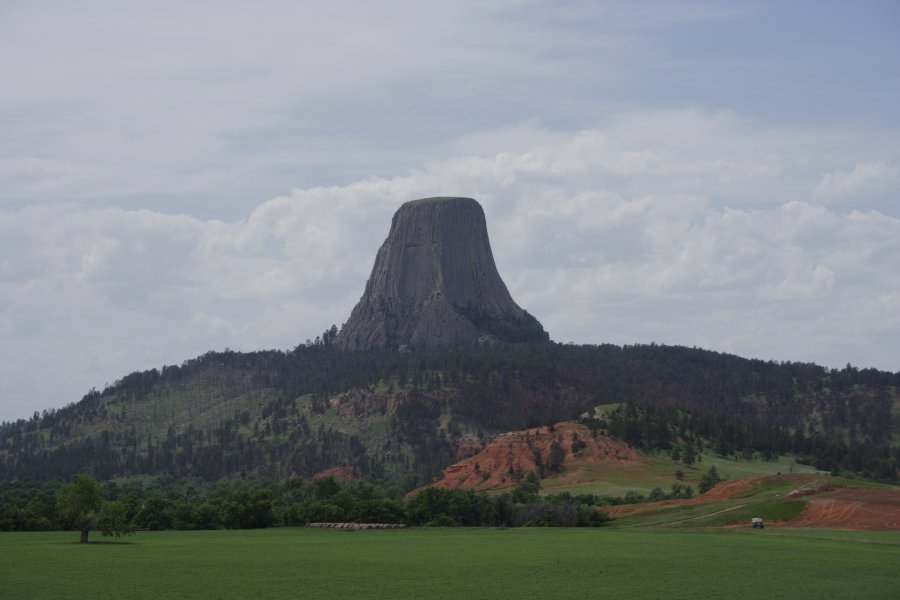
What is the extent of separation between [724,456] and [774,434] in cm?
1444

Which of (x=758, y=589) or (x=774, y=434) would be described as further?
(x=774, y=434)

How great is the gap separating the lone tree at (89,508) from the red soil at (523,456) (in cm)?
7140

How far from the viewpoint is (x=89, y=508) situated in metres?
94.8

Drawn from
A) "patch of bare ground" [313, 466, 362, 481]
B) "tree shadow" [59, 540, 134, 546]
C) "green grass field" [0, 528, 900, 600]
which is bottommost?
"green grass field" [0, 528, 900, 600]

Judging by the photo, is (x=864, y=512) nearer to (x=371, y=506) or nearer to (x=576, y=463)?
(x=371, y=506)

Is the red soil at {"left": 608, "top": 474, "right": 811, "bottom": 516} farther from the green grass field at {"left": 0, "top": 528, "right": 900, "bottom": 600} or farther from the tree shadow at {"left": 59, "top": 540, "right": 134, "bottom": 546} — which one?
the tree shadow at {"left": 59, "top": 540, "right": 134, "bottom": 546}

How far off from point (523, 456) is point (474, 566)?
335 feet

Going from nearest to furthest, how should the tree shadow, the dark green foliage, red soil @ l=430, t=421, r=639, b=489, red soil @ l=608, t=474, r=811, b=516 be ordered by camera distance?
the tree shadow
red soil @ l=608, t=474, r=811, b=516
the dark green foliage
red soil @ l=430, t=421, r=639, b=489

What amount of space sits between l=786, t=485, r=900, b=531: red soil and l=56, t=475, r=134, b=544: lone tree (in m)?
58.4

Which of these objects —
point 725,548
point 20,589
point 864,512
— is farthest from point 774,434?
point 20,589

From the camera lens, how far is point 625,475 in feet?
504

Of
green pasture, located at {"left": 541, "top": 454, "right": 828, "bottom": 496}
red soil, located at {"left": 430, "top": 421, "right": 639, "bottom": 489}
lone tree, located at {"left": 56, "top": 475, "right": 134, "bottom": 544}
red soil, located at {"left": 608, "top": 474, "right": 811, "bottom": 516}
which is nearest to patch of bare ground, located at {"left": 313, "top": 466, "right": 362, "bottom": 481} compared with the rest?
red soil, located at {"left": 430, "top": 421, "right": 639, "bottom": 489}

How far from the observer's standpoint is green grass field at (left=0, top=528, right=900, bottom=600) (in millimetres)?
53312

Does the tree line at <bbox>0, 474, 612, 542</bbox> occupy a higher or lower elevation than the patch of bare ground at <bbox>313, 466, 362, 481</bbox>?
lower
